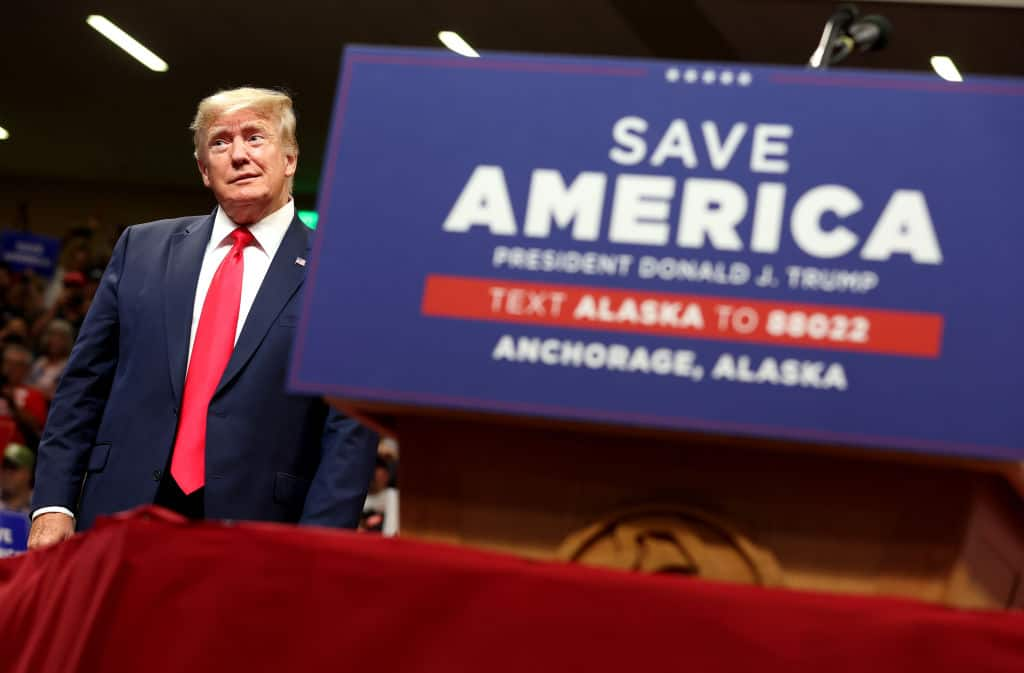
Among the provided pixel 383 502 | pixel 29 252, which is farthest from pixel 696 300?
pixel 29 252

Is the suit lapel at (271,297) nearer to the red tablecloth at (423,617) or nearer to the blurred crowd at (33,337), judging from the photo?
the red tablecloth at (423,617)

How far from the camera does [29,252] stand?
1048 centimetres

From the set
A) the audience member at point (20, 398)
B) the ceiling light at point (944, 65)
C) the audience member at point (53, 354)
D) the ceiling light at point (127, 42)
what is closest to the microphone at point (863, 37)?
the ceiling light at point (944, 65)

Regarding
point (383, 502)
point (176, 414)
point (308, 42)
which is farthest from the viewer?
point (308, 42)

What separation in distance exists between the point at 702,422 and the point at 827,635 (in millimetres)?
157

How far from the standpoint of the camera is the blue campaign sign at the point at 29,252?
10438mm

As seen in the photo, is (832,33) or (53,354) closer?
(832,33)

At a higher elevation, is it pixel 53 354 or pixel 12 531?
pixel 53 354

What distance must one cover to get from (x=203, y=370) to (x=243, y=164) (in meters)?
0.31

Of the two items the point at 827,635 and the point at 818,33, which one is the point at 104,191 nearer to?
the point at 818,33

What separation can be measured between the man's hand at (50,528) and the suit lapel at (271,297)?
286 millimetres

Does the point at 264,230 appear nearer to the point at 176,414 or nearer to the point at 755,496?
the point at 176,414

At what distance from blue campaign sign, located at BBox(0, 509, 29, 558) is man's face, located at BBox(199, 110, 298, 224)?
1.61 meters

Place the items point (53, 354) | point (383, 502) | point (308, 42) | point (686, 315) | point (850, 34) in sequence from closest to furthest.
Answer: point (686, 315) < point (850, 34) < point (383, 502) < point (53, 354) < point (308, 42)
